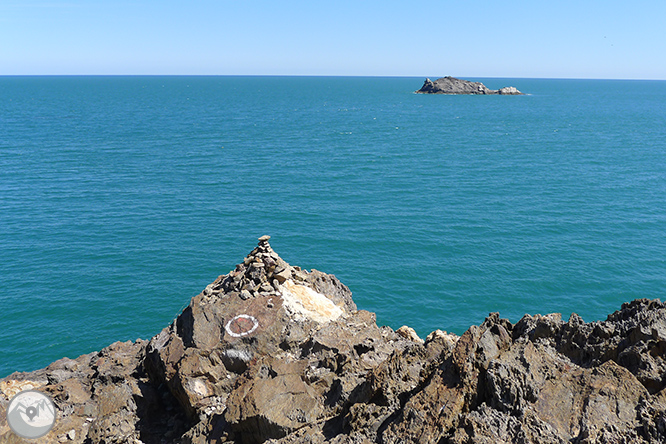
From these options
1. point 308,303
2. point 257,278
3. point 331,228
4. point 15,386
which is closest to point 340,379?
point 308,303

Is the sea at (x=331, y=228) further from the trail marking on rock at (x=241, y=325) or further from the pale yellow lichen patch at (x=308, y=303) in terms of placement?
the trail marking on rock at (x=241, y=325)

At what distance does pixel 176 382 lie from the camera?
2619cm

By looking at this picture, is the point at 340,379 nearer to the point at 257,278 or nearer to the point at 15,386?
the point at 257,278

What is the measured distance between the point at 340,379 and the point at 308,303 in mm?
10927

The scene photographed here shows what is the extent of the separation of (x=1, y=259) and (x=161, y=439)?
51.1 m

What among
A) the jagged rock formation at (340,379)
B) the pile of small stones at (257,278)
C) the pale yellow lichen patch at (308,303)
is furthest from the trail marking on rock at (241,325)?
the pale yellow lichen patch at (308,303)

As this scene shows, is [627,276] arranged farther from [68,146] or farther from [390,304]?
[68,146]

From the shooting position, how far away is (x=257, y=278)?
3198 centimetres

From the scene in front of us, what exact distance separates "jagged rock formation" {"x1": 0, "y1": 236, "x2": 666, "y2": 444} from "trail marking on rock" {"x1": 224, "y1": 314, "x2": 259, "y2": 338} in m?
0.09

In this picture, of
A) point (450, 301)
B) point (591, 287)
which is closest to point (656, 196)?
point (591, 287)

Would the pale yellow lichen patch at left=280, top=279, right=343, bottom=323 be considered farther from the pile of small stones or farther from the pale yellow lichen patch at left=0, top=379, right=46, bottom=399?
the pale yellow lichen patch at left=0, top=379, right=46, bottom=399

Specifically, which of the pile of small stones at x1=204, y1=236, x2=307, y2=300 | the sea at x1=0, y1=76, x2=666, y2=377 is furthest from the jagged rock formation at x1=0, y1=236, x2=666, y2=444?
the sea at x1=0, y1=76, x2=666, y2=377

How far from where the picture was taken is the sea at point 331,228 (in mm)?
54938

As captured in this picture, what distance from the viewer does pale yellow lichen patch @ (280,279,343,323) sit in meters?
30.9
